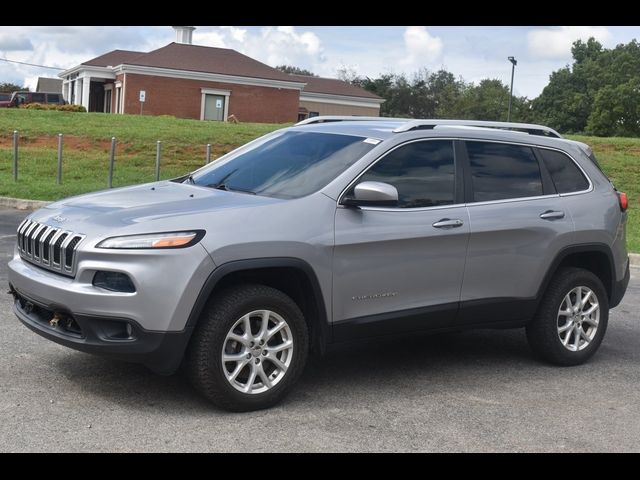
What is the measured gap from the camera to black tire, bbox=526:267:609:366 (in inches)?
266

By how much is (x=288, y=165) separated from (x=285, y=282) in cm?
92

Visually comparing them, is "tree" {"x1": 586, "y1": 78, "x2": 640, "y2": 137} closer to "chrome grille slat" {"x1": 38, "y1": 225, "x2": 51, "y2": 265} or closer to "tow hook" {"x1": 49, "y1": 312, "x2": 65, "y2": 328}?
"chrome grille slat" {"x1": 38, "y1": 225, "x2": 51, "y2": 265}

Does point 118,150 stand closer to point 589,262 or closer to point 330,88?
point 589,262

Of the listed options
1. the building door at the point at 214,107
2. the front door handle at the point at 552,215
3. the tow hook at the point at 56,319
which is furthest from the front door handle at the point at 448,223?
the building door at the point at 214,107

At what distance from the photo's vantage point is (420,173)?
6.14 meters

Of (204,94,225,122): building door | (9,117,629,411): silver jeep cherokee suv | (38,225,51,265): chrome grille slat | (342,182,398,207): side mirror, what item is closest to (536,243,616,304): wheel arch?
(9,117,629,411): silver jeep cherokee suv

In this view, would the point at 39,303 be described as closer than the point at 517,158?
Yes

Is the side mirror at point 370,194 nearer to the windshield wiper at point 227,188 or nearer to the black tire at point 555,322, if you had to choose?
the windshield wiper at point 227,188

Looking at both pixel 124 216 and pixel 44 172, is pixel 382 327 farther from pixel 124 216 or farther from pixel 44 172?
pixel 44 172

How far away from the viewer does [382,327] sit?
19.2ft

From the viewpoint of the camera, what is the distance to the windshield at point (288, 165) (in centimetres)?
586

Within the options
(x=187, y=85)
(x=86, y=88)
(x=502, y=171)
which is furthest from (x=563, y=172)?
(x=86, y=88)

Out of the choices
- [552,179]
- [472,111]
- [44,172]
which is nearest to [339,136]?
[552,179]
